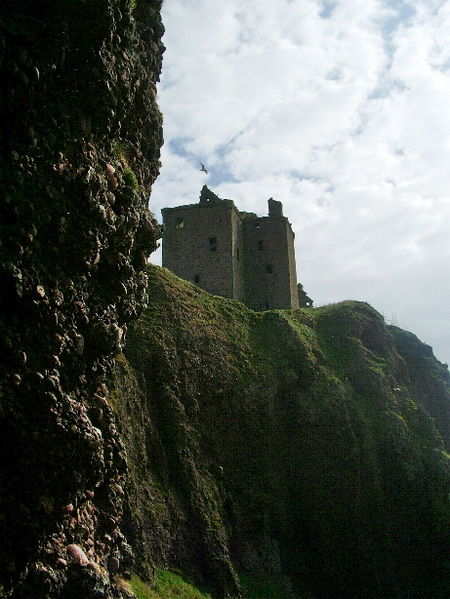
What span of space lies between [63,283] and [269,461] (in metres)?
22.8

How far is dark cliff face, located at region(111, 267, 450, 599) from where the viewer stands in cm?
2483

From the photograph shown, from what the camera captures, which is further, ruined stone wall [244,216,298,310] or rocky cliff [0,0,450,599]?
ruined stone wall [244,216,298,310]

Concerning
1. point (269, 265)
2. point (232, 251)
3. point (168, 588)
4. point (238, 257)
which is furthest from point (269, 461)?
point (269, 265)

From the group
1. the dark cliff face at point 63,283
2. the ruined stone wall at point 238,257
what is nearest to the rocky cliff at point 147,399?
the dark cliff face at point 63,283

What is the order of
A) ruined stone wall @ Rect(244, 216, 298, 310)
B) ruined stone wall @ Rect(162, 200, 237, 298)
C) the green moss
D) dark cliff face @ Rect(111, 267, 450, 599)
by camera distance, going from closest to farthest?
the green moss → dark cliff face @ Rect(111, 267, 450, 599) → ruined stone wall @ Rect(162, 200, 237, 298) → ruined stone wall @ Rect(244, 216, 298, 310)

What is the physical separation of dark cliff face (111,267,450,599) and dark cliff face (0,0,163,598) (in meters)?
12.4

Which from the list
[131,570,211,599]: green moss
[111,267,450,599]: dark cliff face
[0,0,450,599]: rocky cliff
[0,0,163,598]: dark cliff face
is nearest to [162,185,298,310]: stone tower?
[0,0,450,599]: rocky cliff

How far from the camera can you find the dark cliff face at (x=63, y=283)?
8016 millimetres

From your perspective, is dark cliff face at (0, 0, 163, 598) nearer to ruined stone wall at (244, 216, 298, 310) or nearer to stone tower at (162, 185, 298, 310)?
stone tower at (162, 185, 298, 310)

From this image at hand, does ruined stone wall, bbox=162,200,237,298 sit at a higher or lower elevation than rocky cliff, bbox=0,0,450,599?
higher

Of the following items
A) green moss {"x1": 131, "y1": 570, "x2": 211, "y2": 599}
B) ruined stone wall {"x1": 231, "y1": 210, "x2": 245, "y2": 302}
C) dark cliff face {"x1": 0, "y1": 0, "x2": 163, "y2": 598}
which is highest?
ruined stone wall {"x1": 231, "y1": 210, "x2": 245, "y2": 302}

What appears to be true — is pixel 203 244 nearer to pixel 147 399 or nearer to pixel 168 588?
pixel 147 399

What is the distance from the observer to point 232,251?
159 feet

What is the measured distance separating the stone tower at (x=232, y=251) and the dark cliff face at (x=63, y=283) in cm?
3583
